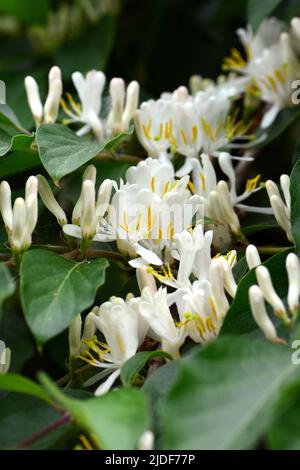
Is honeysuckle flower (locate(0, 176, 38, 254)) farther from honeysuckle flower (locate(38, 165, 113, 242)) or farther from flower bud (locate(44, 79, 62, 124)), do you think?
flower bud (locate(44, 79, 62, 124))

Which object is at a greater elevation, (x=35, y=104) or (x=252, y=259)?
(x=35, y=104)

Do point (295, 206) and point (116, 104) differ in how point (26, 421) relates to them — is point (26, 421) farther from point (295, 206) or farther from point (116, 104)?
point (116, 104)


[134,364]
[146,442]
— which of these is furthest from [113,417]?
[134,364]

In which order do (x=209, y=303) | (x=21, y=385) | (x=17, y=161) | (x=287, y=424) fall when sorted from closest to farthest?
(x=287, y=424), (x=21, y=385), (x=209, y=303), (x=17, y=161)

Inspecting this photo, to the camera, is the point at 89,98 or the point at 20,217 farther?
the point at 89,98

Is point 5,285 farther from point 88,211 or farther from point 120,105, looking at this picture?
point 120,105

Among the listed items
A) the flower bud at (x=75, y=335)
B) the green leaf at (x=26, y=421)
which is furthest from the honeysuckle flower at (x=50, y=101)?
the green leaf at (x=26, y=421)

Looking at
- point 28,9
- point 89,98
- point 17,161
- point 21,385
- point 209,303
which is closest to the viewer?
point 21,385
